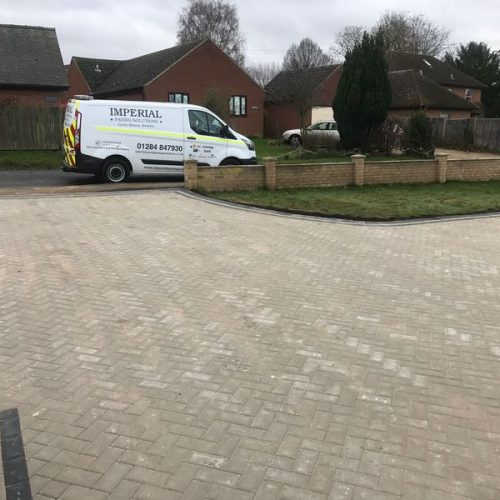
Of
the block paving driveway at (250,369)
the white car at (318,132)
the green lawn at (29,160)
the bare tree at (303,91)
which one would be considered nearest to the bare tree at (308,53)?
the bare tree at (303,91)

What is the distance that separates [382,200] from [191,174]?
4694 mm

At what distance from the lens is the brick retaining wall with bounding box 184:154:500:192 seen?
44.7 feet

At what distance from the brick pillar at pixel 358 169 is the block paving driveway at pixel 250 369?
724cm

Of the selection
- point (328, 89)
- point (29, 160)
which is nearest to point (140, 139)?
point (29, 160)

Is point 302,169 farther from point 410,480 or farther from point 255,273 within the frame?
point 410,480

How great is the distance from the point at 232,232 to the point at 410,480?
6.75 m

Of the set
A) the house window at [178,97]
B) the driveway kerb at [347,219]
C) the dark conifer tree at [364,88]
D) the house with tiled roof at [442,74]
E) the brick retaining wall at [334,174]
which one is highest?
the house with tiled roof at [442,74]

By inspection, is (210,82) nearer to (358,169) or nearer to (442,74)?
(358,169)

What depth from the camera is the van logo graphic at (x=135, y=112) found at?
13844 mm

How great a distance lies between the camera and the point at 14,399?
3779 millimetres

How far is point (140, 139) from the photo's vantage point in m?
14.2

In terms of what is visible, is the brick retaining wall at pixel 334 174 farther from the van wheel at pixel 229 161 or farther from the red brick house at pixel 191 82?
the red brick house at pixel 191 82

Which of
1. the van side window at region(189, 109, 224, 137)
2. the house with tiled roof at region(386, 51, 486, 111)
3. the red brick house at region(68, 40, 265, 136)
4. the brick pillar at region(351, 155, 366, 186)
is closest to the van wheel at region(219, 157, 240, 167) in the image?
the van side window at region(189, 109, 224, 137)

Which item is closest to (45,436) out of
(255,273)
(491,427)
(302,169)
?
(491,427)
